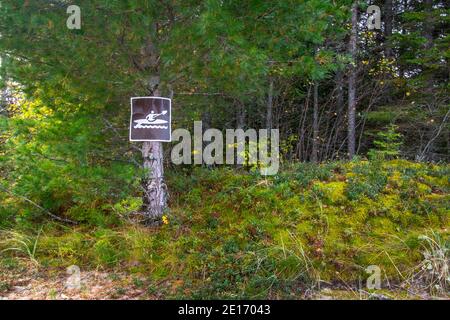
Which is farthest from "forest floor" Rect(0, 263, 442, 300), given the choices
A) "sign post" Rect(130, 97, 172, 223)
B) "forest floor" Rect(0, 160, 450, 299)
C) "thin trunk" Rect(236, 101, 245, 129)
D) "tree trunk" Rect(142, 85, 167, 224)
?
"thin trunk" Rect(236, 101, 245, 129)

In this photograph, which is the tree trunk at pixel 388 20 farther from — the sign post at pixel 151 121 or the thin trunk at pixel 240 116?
the sign post at pixel 151 121

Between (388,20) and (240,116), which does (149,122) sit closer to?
(240,116)

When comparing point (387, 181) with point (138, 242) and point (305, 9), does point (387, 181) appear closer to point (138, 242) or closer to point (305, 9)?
point (305, 9)

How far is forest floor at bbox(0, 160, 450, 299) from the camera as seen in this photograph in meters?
3.67

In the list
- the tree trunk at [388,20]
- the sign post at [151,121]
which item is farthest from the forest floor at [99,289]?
the tree trunk at [388,20]

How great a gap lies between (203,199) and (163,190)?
0.71 meters

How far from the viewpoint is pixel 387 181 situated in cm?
546

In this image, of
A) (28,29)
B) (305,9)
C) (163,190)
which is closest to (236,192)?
(163,190)

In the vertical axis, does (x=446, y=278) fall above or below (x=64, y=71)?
below

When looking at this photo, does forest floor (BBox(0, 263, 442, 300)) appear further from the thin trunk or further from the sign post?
the thin trunk

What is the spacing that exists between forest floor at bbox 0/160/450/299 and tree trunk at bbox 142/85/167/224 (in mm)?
196
